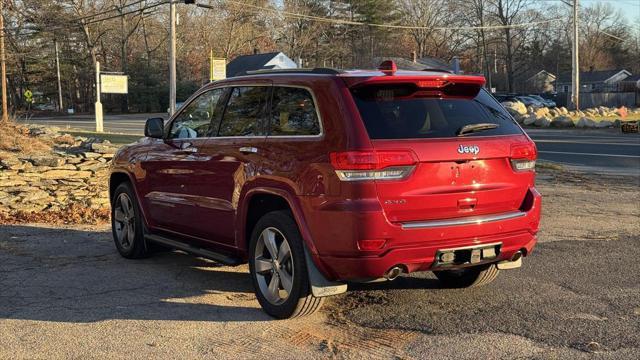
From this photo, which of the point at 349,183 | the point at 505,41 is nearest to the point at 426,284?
the point at 349,183

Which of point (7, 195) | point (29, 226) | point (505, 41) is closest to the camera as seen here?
point (29, 226)

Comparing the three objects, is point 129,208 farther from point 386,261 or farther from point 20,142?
point 20,142

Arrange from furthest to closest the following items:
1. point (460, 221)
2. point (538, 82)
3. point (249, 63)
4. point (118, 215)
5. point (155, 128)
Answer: point (538, 82) < point (249, 63) < point (118, 215) < point (155, 128) < point (460, 221)

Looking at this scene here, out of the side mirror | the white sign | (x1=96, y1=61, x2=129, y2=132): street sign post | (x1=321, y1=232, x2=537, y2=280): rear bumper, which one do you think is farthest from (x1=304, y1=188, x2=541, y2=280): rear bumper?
Answer: the white sign

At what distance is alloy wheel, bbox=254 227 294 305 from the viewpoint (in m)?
4.86

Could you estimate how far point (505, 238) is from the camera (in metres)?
4.77

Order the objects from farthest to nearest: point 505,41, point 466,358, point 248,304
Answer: point 505,41
point 248,304
point 466,358

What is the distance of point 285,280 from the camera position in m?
4.88

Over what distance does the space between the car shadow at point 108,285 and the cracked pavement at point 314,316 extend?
0.02 meters

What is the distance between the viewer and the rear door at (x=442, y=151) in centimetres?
435

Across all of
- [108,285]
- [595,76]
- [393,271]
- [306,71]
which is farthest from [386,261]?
[595,76]

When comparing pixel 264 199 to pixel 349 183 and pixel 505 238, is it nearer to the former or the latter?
pixel 349 183

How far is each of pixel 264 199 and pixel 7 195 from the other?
6022 mm

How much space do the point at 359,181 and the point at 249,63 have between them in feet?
188
